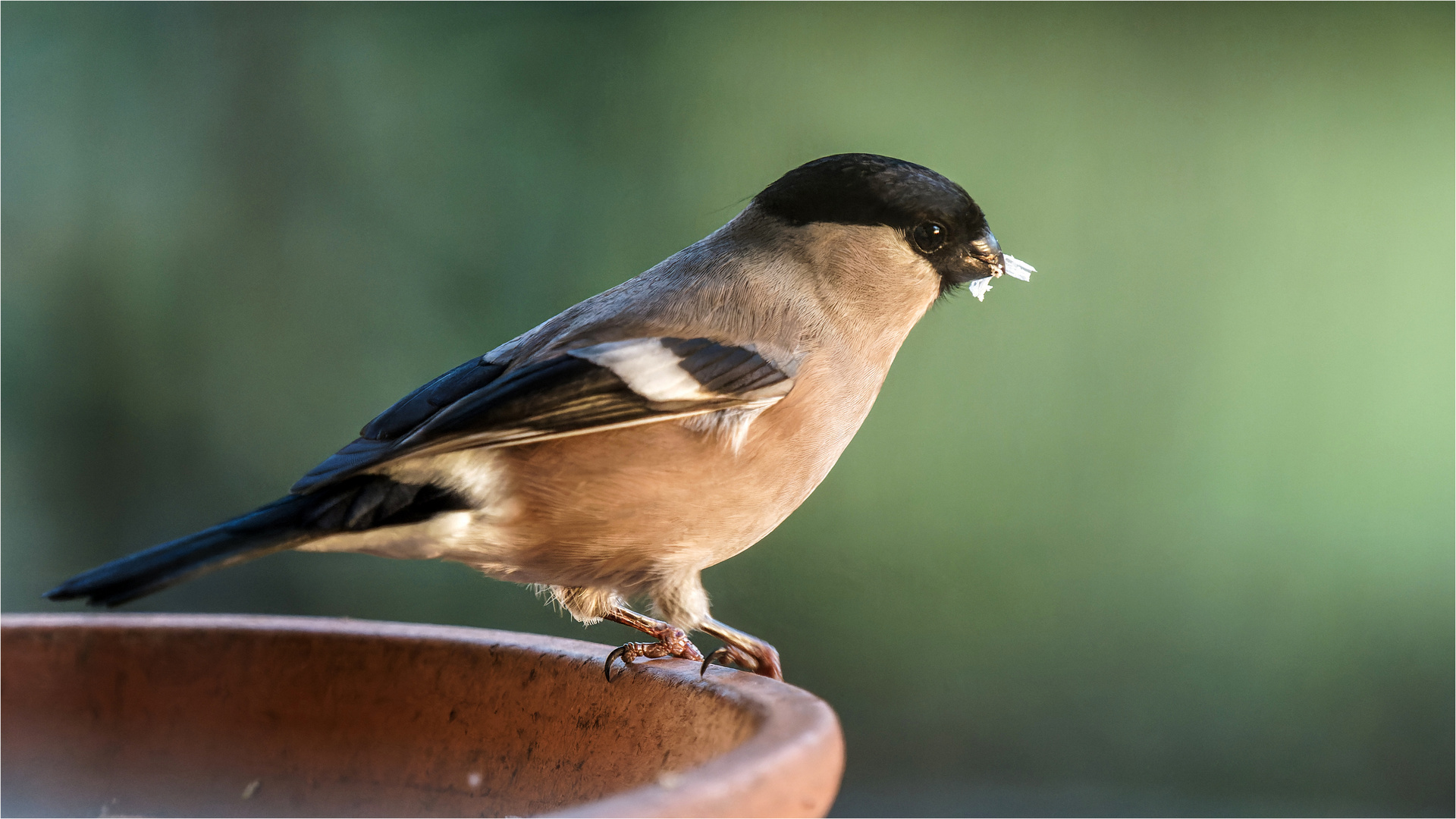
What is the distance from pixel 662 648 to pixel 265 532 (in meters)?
0.50

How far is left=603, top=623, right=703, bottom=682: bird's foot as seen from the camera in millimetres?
1249

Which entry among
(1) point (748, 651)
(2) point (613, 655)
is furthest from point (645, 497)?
(1) point (748, 651)

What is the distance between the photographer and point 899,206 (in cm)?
152

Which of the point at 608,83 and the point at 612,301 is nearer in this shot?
the point at 612,301

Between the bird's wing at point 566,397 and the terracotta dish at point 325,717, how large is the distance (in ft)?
0.86

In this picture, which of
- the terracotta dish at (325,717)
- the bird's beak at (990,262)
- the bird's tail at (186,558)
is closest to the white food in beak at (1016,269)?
the bird's beak at (990,262)

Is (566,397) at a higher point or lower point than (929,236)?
lower

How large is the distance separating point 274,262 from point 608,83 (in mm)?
1330

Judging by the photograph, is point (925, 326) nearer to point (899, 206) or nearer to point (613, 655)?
point (899, 206)

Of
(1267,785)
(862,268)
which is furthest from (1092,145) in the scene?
(862,268)

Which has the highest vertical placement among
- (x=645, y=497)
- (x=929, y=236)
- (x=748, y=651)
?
(x=929, y=236)

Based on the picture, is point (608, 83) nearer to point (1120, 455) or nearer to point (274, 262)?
point (274, 262)

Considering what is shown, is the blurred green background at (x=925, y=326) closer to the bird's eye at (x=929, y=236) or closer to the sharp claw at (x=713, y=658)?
the bird's eye at (x=929, y=236)

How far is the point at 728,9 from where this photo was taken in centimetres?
393
